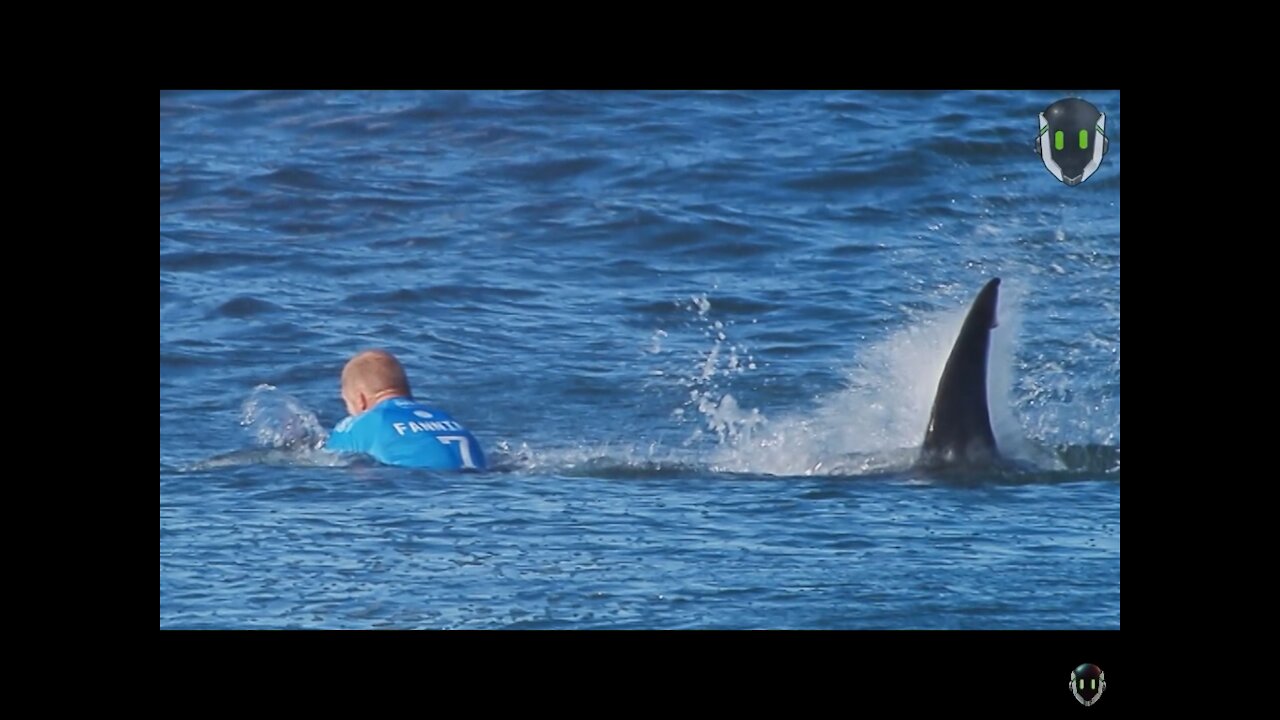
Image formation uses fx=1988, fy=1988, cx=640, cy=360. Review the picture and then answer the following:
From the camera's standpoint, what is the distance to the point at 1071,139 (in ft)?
37.8

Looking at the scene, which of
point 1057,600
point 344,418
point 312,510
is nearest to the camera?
point 1057,600

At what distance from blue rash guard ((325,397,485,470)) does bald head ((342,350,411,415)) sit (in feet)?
0.55

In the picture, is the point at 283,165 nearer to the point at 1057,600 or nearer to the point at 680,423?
the point at 680,423

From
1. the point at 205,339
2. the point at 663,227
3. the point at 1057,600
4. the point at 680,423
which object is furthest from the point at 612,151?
the point at 1057,600

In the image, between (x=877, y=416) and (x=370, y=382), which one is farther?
(x=877, y=416)

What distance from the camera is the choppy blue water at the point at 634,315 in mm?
11984

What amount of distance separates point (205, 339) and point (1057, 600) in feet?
19.8

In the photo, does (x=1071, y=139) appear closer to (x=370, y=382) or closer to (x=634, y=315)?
(x=634, y=315)

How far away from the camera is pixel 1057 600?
35.9 feet

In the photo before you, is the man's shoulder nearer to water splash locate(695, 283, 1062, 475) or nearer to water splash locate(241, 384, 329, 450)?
water splash locate(241, 384, 329, 450)

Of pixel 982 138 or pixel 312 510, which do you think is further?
pixel 982 138
